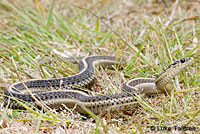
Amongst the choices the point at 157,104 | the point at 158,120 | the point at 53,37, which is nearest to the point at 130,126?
the point at 158,120

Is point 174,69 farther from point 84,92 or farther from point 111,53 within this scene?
point 111,53

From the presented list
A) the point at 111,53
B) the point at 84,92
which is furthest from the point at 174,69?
the point at 111,53

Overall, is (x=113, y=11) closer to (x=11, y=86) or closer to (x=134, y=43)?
(x=134, y=43)

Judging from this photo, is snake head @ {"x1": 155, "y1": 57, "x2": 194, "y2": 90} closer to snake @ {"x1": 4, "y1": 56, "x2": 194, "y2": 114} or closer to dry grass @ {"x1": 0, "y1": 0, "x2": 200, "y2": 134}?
snake @ {"x1": 4, "y1": 56, "x2": 194, "y2": 114}

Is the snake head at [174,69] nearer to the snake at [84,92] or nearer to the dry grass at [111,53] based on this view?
the snake at [84,92]

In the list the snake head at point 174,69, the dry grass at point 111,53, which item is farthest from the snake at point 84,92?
the dry grass at point 111,53

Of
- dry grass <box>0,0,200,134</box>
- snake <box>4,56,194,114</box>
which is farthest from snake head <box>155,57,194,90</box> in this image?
dry grass <box>0,0,200,134</box>
